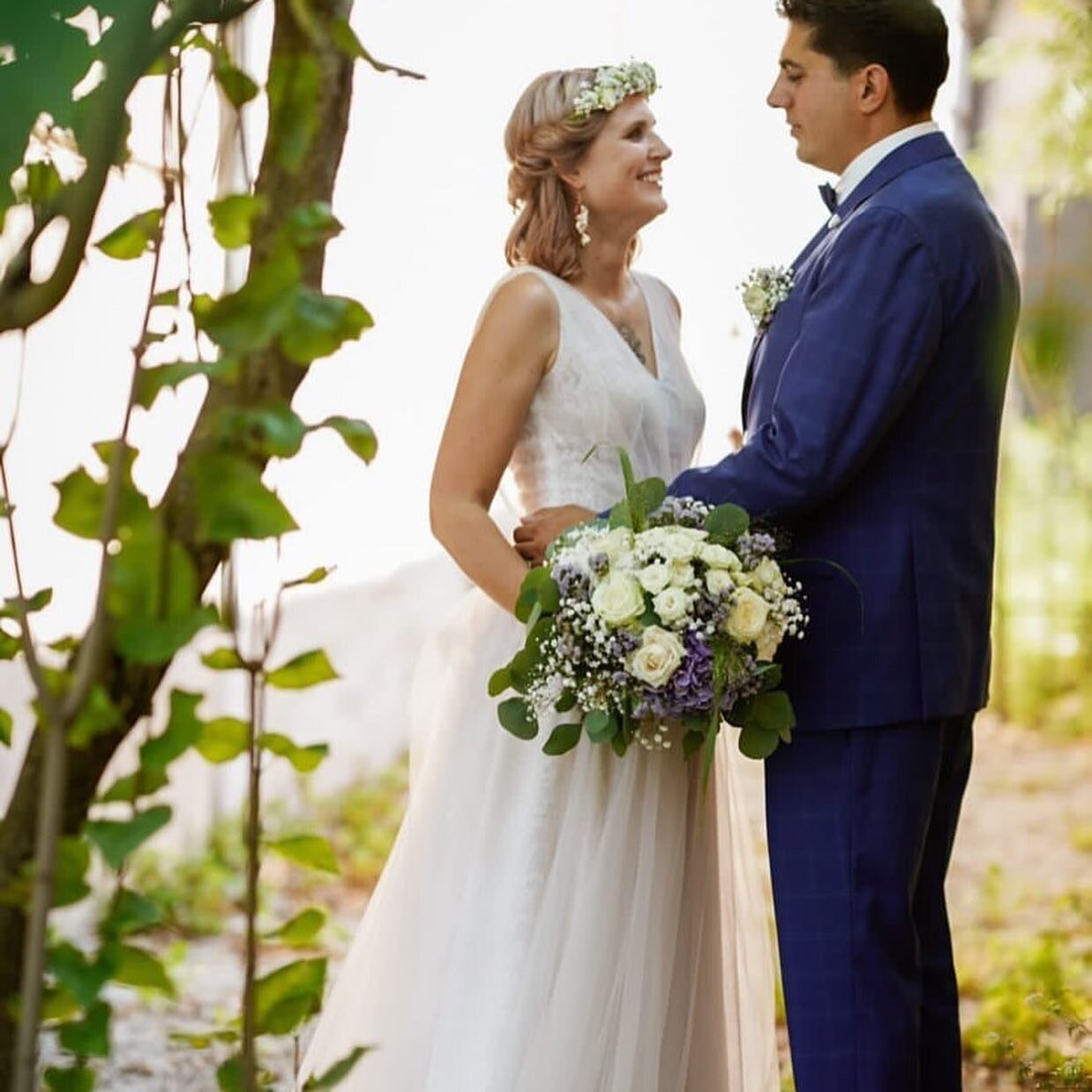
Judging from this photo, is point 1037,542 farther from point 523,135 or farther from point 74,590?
point 523,135

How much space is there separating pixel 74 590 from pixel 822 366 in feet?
10.7

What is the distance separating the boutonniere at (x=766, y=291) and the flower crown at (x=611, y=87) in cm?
42

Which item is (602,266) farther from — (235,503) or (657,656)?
(235,503)

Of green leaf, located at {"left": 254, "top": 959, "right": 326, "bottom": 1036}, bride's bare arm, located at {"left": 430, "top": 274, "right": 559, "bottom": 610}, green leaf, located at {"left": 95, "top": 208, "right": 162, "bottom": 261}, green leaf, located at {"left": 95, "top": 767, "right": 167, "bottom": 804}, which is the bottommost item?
green leaf, located at {"left": 254, "top": 959, "right": 326, "bottom": 1036}

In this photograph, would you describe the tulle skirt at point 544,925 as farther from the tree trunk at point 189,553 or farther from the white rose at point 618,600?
the tree trunk at point 189,553

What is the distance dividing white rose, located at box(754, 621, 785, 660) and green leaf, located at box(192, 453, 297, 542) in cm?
127

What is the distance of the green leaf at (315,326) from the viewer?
1108 mm

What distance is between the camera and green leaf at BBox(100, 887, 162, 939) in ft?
3.89

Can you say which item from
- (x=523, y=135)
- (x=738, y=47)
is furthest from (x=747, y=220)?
(x=523, y=135)

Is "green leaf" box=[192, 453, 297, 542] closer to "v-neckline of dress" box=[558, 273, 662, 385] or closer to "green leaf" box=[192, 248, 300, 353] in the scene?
"green leaf" box=[192, 248, 300, 353]

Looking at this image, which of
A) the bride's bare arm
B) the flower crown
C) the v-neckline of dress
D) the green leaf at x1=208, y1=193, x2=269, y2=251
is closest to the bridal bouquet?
the bride's bare arm

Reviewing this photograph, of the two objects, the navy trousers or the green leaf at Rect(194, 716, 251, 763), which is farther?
the navy trousers

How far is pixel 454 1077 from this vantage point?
2627 mm

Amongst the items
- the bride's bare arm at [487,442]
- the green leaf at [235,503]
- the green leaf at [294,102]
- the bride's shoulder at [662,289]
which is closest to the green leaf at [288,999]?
the green leaf at [235,503]
